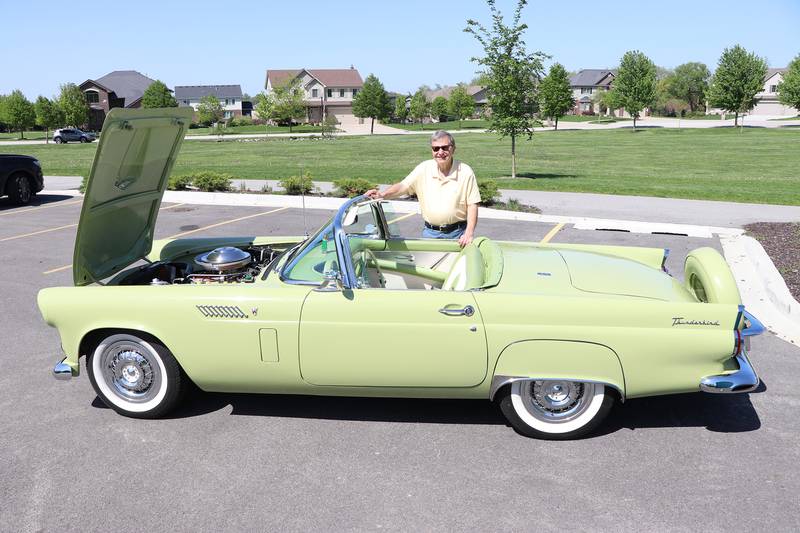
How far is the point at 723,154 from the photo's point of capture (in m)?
30.3

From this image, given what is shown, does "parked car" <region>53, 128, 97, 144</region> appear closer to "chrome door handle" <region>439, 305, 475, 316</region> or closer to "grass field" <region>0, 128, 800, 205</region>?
"grass field" <region>0, 128, 800, 205</region>

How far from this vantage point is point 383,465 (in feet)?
12.2

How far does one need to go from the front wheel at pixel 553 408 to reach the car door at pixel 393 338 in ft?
0.97

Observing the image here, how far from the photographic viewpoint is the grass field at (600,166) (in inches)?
680

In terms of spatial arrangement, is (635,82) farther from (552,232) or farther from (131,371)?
(131,371)

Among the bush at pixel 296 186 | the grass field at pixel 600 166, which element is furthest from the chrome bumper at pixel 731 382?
the bush at pixel 296 186

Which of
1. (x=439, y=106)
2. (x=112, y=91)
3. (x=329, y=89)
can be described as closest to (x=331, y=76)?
(x=329, y=89)

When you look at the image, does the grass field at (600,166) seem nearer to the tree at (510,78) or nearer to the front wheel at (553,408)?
the tree at (510,78)

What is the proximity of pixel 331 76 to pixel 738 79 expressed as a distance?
54551mm

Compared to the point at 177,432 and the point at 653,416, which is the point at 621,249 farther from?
the point at 177,432

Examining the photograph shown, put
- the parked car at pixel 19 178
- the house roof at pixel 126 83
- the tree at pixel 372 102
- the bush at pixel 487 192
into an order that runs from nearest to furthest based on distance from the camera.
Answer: the bush at pixel 487 192 < the parked car at pixel 19 178 < the tree at pixel 372 102 < the house roof at pixel 126 83

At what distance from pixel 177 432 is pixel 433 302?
181 cm

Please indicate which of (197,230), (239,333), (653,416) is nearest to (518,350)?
(653,416)

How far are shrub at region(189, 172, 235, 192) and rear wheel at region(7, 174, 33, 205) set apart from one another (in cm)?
363
